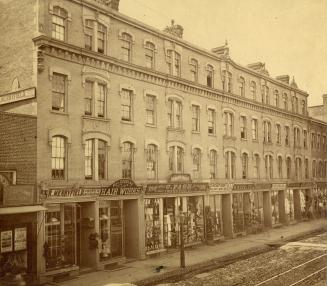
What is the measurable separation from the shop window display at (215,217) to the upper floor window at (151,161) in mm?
6153

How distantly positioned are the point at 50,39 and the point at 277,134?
993 inches

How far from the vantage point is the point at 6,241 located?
1606 centimetres

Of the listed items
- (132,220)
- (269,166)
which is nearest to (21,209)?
(132,220)

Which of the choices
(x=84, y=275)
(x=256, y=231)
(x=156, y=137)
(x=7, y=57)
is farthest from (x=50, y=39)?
(x=256, y=231)

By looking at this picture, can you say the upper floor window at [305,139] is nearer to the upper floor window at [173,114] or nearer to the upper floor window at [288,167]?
the upper floor window at [288,167]

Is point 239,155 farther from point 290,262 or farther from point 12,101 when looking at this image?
point 12,101

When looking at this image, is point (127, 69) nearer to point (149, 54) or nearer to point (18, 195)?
point (149, 54)

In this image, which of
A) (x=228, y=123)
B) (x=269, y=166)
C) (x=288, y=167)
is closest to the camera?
(x=228, y=123)

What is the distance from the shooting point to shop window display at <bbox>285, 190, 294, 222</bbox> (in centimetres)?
3728

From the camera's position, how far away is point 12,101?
1834cm

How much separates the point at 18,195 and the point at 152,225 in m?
8.97

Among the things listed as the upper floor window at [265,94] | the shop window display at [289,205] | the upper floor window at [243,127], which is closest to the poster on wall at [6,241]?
the upper floor window at [243,127]

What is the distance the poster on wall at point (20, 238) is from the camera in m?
16.4

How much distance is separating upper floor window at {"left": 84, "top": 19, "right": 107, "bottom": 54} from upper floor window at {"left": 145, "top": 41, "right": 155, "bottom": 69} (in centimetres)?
350
